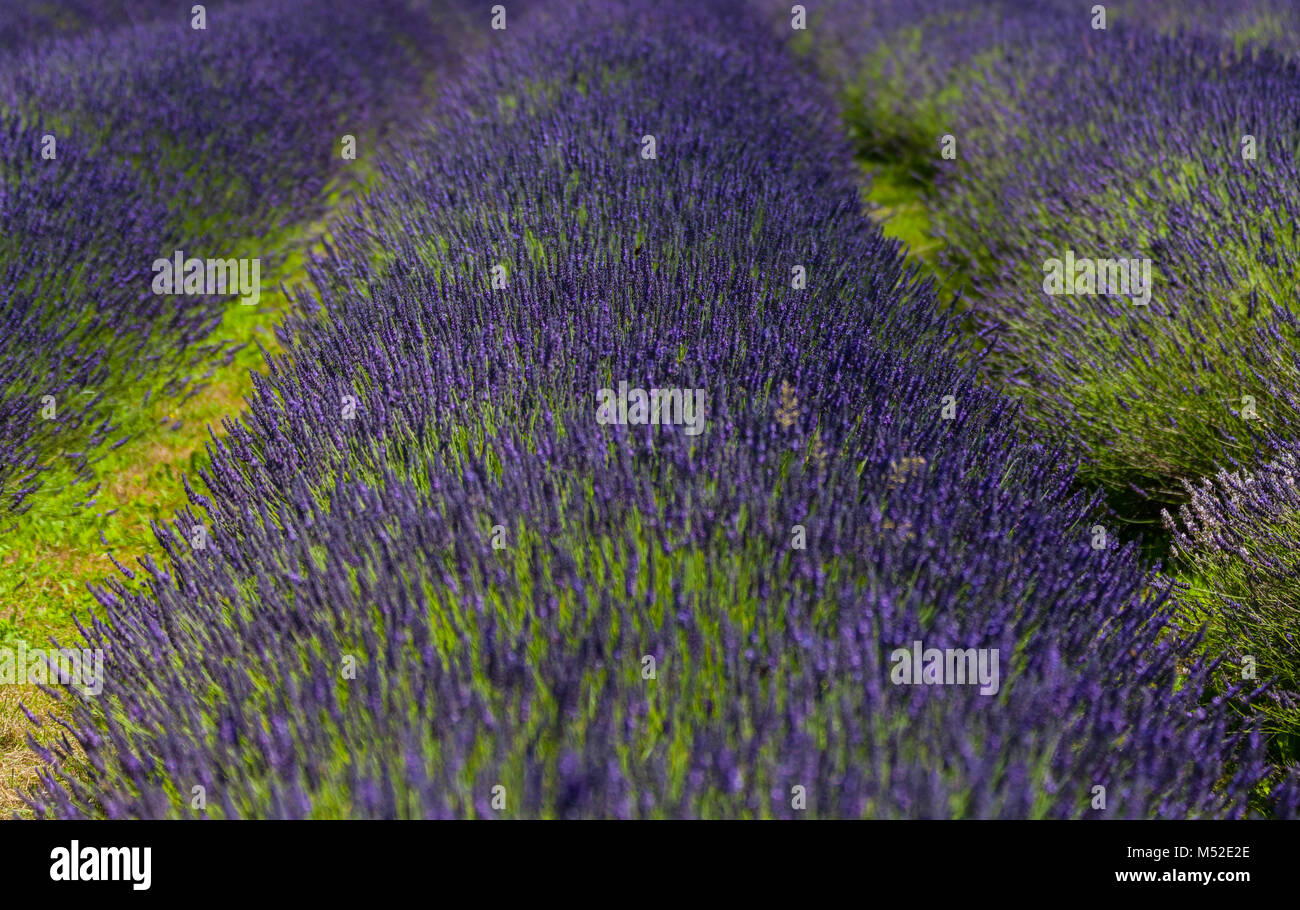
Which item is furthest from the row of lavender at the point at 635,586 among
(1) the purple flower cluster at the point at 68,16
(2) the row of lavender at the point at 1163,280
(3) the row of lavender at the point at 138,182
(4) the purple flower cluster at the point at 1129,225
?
(1) the purple flower cluster at the point at 68,16

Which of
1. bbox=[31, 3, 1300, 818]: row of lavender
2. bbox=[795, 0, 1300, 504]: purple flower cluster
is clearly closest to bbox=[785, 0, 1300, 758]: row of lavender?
bbox=[795, 0, 1300, 504]: purple flower cluster

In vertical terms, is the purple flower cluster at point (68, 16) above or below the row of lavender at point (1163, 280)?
above

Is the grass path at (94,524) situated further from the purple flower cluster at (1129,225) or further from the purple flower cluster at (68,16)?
the purple flower cluster at (68,16)

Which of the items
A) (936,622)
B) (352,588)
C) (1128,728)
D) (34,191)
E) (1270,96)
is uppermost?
(1270,96)

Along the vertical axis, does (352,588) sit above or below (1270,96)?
below

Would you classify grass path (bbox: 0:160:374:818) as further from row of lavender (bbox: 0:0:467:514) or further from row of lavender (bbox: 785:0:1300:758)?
row of lavender (bbox: 785:0:1300:758)

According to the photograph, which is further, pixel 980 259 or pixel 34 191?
pixel 980 259
